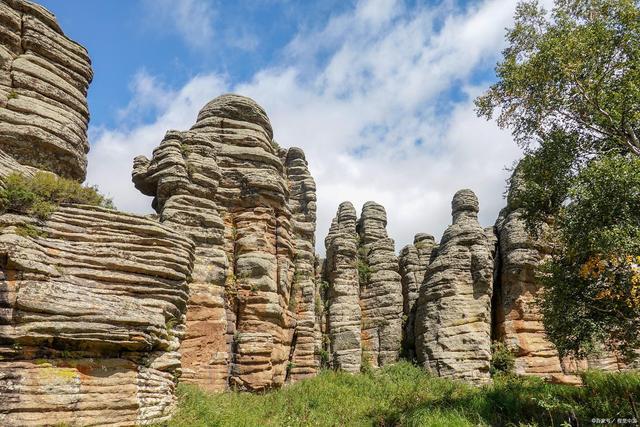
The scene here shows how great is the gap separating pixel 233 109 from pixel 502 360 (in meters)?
22.7

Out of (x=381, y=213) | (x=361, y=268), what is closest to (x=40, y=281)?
(x=361, y=268)

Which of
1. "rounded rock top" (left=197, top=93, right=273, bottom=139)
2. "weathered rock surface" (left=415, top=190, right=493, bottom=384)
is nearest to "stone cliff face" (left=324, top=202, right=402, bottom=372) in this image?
"weathered rock surface" (left=415, top=190, right=493, bottom=384)

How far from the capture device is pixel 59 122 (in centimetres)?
1466

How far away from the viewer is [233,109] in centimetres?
2628

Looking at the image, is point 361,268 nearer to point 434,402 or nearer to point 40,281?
point 434,402

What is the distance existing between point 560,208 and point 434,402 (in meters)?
9.56

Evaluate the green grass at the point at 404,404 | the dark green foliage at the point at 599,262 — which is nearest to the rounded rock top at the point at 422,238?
the green grass at the point at 404,404

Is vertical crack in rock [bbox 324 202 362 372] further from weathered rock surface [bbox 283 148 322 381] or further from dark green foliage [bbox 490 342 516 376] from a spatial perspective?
dark green foliage [bbox 490 342 516 376]

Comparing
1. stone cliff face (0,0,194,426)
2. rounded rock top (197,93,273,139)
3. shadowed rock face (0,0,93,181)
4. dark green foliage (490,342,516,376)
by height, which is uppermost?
rounded rock top (197,93,273,139)

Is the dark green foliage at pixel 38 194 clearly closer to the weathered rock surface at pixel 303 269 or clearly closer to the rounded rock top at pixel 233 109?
the rounded rock top at pixel 233 109

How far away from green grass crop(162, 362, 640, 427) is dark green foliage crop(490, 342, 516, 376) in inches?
213

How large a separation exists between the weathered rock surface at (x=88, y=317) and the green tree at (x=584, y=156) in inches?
497

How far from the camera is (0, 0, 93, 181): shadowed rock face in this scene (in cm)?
1388

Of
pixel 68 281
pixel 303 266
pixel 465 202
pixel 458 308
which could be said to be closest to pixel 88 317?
pixel 68 281
